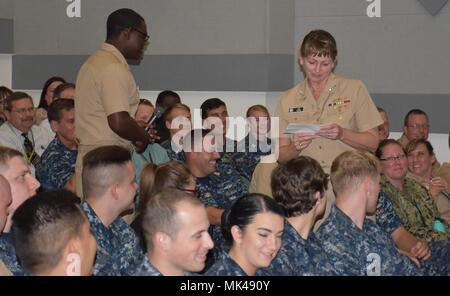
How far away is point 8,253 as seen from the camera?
3.38 metres

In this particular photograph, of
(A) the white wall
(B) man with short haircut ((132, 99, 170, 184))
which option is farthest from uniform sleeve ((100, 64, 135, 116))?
(A) the white wall

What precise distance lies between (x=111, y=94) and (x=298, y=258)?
5.79 feet

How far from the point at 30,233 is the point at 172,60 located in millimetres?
5685

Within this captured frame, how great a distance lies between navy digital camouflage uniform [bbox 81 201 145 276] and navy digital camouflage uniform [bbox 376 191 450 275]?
64.2 inches

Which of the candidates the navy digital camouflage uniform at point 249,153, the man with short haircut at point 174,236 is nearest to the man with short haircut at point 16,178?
the man with short haircut at point 174,236

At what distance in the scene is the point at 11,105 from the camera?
6.39 m

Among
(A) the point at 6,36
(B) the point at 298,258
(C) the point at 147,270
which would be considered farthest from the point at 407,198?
(A) the point at 6,36

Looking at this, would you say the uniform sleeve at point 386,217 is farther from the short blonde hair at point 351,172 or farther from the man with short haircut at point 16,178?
the man with short haircut at point 16,178

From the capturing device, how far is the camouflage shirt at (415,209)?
5289 millimetres

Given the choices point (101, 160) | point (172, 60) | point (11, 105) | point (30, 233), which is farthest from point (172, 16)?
point (30, 233)

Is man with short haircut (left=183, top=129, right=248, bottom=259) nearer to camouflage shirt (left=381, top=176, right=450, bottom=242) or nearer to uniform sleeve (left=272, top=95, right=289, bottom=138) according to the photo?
uniform sleeve (left=272, top=95, right=289, bottom=138)

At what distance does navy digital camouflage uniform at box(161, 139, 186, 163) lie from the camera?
5587 mm
